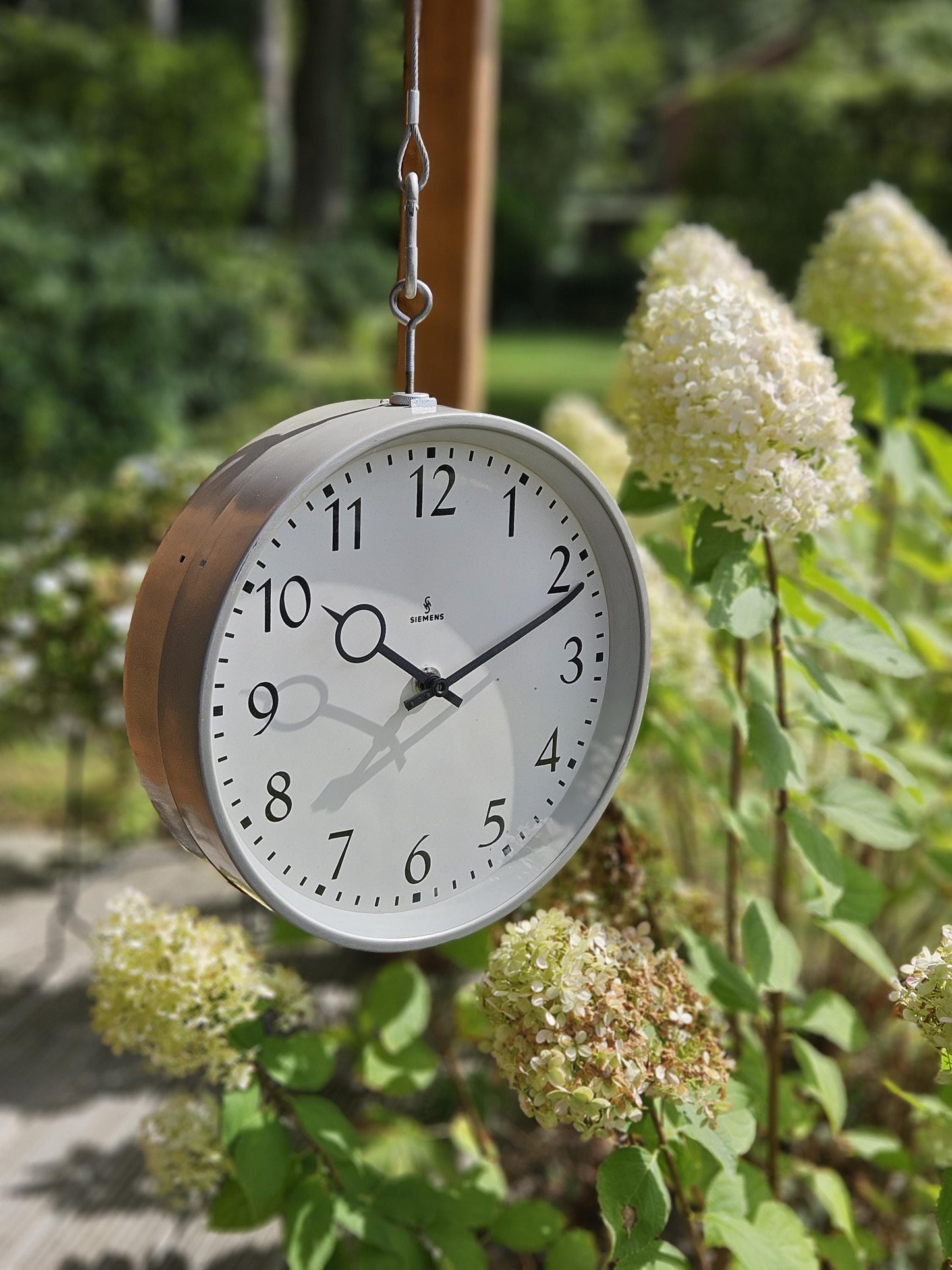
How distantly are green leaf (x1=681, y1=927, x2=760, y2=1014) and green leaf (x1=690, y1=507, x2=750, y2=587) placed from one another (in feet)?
1.45

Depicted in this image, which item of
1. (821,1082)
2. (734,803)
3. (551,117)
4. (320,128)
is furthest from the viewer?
(551,117)

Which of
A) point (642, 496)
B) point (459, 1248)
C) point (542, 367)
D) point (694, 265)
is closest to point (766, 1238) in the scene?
point (459, 1248)

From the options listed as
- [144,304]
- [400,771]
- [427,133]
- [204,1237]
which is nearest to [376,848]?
[400,771]

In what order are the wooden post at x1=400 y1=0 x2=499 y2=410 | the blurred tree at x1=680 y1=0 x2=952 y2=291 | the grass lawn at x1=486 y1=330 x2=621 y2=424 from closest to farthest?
the wooden post at x1=400 y1=0 x2=499 y2=410, the blurred tree at x1=680 y1=0 x2=952 y2=291, the grass lawn at x1=486 y1=330 x2=621 y2=424

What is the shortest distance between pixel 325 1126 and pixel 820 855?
65 cm

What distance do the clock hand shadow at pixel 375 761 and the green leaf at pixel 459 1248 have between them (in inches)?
25.1

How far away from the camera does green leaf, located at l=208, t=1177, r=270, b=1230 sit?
1.38 m

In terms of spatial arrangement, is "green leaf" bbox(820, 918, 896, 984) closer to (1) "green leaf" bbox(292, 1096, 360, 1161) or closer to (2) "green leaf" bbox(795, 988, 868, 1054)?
(2) "green leaf" bbox(795, 988, 868, 1054)

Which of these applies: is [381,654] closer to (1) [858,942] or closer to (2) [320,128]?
(1) [858,942]

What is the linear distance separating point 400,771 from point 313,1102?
1.64 feet

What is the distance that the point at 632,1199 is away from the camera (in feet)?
3.58

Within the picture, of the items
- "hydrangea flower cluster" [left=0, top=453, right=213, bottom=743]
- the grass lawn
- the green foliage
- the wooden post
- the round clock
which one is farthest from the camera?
the grass lawn

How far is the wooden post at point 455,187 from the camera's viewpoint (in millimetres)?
2352

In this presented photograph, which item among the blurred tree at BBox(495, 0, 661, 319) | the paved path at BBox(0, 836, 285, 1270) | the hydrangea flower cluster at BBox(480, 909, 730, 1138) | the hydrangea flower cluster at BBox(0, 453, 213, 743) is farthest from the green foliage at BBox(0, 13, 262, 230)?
the blurred tree at BBox(495, 0, 661, 319)
